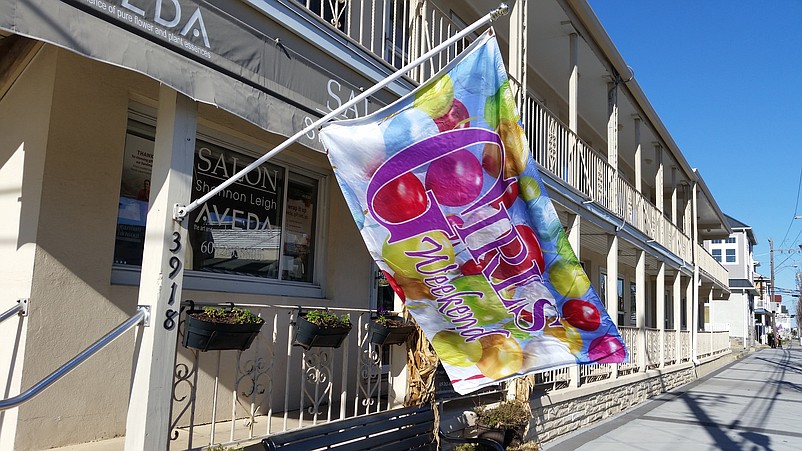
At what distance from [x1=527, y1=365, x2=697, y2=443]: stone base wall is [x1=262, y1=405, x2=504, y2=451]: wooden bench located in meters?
1.91

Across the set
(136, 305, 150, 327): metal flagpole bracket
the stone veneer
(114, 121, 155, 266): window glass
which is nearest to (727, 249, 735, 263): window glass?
the stone veneer

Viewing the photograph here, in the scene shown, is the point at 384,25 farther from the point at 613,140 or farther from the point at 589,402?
the point at 613,140

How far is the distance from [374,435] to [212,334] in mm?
1841

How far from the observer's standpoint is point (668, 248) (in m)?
15.3

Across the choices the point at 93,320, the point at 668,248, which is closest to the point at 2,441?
the point at 93,320

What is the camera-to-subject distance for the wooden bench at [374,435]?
4.09 m

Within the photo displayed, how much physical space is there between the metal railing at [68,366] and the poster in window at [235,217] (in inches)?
79.6

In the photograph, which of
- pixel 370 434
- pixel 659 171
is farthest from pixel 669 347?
pixel 370 434

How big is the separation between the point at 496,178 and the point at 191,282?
271 cm

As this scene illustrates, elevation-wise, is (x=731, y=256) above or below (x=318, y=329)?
above

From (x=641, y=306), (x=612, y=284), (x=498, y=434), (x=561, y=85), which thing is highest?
(x=561, y=85)

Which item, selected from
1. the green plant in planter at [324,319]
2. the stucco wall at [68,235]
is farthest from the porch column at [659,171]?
the stucco wall at [68,235]

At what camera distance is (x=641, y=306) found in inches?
465

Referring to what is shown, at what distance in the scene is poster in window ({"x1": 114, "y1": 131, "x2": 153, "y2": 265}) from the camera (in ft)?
15.1
